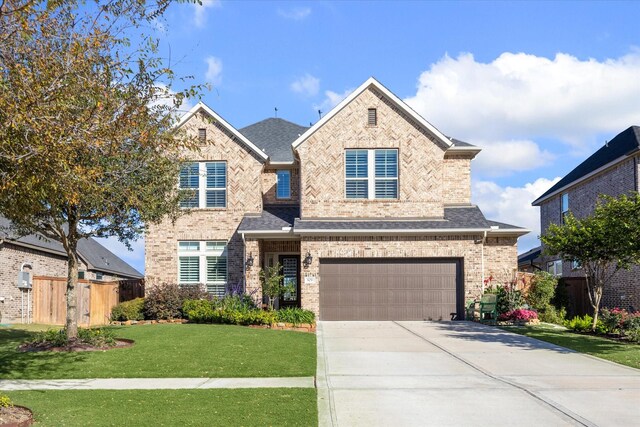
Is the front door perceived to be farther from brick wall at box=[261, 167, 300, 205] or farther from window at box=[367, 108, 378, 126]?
window at box=[367, 108, 378, 126]

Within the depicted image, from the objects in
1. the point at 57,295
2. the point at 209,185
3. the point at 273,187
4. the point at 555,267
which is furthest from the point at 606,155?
the point at 57,295

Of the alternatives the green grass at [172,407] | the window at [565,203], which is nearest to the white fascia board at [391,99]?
the window at [565,203]

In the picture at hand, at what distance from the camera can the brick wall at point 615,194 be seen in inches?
996

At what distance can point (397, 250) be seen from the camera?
909 inches

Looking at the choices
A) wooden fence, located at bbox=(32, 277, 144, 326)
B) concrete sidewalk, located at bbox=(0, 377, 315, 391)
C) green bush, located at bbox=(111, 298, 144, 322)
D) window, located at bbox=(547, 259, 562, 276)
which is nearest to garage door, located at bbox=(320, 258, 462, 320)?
green bush, located at bbox=(111, 298, 144, 322)

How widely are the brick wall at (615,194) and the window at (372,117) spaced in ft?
27.7

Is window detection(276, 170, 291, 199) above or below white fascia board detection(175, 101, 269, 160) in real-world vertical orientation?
below

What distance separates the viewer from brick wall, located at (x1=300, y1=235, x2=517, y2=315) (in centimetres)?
2308

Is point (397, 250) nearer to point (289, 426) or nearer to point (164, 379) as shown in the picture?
point (164, 379)

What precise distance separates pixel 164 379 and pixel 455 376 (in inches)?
216

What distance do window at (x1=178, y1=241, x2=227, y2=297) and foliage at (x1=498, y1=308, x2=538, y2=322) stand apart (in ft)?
35.7

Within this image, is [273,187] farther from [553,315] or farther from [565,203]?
[565,203]

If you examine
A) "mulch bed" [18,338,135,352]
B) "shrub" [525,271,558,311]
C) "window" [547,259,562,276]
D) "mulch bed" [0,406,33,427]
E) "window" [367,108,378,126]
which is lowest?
"mulch bed" [18,338,135,352]

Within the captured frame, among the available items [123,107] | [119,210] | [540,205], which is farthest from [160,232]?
[540,205]
